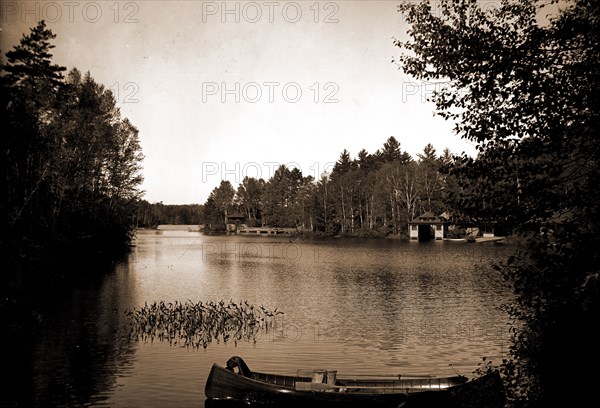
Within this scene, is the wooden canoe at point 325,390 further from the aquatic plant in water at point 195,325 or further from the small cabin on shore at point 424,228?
the small cabin on shore at point 424,228

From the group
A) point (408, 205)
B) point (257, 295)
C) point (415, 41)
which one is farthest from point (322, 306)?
point (408, 205)

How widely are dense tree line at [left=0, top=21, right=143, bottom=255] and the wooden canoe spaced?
17.9 metres

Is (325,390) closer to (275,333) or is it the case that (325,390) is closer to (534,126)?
(534,126)

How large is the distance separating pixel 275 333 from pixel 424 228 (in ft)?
298

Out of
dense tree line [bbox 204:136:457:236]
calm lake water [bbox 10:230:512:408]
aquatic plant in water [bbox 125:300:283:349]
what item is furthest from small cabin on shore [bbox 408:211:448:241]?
aquatic plant in water [bbox 125:300:283:349]

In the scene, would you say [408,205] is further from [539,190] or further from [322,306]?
[539,190]

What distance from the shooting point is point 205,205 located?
192 meters

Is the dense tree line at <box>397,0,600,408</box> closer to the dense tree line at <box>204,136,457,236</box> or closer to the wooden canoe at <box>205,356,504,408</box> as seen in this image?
the wooden canoe at <box>205,356,504,408</box>

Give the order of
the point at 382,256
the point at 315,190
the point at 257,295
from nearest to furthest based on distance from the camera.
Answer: the point at 257,295
the point at 382,256
the point at 315,190

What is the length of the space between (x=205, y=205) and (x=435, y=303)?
165091 millimetres

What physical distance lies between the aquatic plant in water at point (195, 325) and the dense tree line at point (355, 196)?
62.2 m

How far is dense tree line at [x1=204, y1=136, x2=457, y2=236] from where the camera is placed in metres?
116

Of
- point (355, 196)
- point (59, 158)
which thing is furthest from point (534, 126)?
point (355, 196)

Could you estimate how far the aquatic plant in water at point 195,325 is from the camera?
22781 mm
